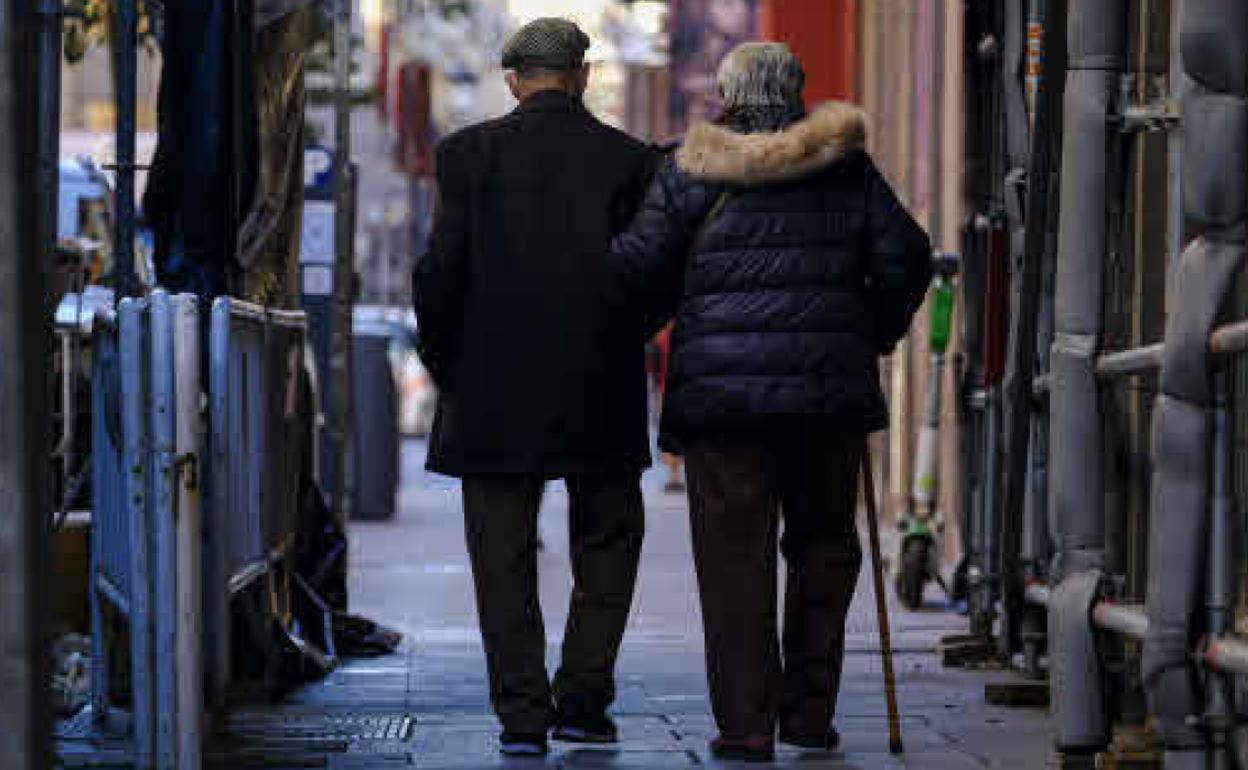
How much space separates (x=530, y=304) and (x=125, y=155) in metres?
1.70

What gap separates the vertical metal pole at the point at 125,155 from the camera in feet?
29.5

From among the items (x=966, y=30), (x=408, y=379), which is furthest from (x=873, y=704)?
(x=408, y=379)

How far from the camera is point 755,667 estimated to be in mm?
7750

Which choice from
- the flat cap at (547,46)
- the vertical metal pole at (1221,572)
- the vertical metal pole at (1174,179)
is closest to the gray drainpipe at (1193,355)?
the vertical metal pole at (1221,572)

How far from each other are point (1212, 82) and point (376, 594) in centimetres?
1033

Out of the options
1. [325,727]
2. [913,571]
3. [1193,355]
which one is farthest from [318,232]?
[1193,355]

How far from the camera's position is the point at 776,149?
25.1ft

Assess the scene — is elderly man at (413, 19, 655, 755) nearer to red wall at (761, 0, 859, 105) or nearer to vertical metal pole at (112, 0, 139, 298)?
vertical metal pole at (112, 0, 139, 298)

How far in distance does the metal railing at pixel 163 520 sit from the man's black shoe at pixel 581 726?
130cm

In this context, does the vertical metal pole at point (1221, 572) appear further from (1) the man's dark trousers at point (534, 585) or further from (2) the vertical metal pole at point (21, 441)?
(1) the man's dark trousers at point (534, 585)

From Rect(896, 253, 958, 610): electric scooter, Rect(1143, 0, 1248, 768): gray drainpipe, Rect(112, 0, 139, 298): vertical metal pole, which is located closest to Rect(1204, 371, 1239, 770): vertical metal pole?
Rect(1143, 0, 1248, 768): gray drainpipe

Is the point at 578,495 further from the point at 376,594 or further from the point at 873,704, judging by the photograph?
the point at 376,594

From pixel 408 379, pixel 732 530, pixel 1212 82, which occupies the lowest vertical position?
pixel 408 379

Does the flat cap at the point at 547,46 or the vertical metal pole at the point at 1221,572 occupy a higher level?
the flat cap at the point at 547,46
